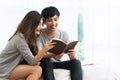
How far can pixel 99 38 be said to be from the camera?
3.30 m

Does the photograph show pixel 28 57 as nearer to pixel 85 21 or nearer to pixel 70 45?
pixel 70 45

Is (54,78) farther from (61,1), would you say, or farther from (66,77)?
(61,1)

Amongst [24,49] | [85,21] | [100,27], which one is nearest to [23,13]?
[85,21]

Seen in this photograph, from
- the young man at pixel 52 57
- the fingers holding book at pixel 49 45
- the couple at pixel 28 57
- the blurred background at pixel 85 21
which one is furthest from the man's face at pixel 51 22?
the blurred background at pixel 85 21

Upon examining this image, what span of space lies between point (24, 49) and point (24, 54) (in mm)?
41

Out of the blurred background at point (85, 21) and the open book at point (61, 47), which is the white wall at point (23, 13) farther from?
the open book at point (61, 47)

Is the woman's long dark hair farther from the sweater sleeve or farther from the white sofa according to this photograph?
the white sofa

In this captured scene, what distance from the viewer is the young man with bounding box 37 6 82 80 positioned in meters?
2.21

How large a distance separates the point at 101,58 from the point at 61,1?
0.91 metres

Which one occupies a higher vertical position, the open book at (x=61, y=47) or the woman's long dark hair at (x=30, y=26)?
the woman's long dark hair at (x=30, y=26)

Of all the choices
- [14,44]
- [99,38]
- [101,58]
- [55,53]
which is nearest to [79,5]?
[99,38]

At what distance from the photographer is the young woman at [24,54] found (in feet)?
6.86

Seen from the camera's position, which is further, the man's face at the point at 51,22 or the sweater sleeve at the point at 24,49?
the man's face at the point at 51,22

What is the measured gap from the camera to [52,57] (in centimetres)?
230
